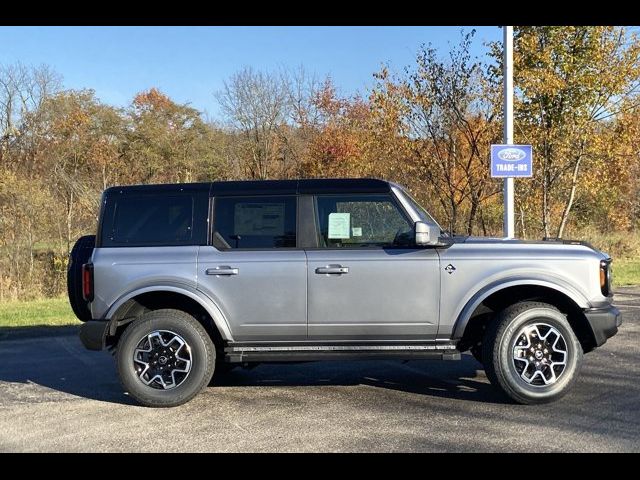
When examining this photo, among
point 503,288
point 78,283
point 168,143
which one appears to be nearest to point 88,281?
point 78,283

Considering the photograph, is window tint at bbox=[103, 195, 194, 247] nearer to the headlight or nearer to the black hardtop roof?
the black hardtop roof

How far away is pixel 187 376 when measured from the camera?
565 centimetres

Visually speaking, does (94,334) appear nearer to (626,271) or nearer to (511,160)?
(511,160)

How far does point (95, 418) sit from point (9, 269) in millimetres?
10984

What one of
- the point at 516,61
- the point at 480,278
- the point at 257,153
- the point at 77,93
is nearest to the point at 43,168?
the point at 257,153

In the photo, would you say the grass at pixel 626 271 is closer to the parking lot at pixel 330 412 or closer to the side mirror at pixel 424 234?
the parking lot at pixel 330 412

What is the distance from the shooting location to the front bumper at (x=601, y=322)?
18.0 ft

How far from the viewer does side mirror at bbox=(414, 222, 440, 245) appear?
539 cm

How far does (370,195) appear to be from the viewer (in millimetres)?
5793

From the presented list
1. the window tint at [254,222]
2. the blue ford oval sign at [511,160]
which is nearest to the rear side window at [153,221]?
the window tint at [254,222]

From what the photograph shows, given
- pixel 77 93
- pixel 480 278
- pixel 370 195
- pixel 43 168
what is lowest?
pixel 480 278

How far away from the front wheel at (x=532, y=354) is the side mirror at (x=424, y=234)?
0.92 meters

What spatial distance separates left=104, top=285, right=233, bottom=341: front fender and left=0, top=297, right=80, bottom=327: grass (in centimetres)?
513
